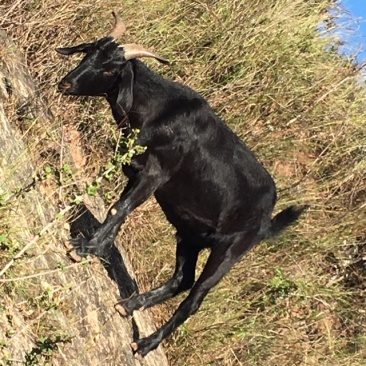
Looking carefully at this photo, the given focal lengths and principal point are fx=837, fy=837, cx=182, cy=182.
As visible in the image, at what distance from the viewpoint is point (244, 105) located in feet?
31.6

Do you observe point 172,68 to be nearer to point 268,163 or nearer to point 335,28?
point 268,163

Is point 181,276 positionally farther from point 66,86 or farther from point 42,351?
point 42,351

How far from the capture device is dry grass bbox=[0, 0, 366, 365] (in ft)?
25.7

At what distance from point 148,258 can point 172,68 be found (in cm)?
242

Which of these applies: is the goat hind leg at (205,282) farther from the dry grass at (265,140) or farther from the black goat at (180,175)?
the dry grass at (265,140)

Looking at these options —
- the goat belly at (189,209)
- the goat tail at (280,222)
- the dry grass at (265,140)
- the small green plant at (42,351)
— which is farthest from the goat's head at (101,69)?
the small green plant at (42,351)

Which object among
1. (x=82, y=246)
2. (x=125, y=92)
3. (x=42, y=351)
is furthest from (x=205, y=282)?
(x=42, y=351)

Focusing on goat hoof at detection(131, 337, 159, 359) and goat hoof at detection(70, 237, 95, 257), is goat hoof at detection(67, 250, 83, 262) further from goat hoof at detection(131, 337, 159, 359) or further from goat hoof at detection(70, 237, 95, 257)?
goat hoof at detection(131, 337, 159, 359)

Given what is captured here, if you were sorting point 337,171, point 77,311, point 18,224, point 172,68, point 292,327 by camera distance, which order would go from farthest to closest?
point 337,171, point 172,68, point 292,327, point 77,311, point 18,224

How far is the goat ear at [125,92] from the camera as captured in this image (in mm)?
5844

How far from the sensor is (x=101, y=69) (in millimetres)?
5832

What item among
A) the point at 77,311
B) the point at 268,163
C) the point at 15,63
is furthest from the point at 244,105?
the point at 77,311

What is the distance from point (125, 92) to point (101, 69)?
0.23m

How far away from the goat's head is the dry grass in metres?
0.83
